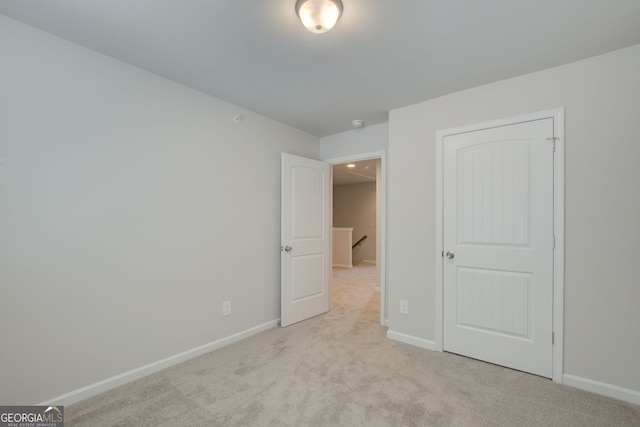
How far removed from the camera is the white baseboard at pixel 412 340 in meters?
2.60

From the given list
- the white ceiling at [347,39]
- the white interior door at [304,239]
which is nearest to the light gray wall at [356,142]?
the white interior door at [304,239]

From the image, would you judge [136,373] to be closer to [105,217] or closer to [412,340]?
[105,217]

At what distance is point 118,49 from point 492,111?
288 centimetres

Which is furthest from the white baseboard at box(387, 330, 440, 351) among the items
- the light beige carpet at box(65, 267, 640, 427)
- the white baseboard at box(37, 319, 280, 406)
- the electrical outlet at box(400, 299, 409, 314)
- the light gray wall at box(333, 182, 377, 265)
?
the light gray wall at box(333, 182, 377, 265)

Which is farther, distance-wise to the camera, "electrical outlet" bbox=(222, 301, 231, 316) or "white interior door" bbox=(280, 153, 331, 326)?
"white interior door" bbox=(280, 153, 331, 326)

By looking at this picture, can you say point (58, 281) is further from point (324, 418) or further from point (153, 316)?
point (324, 418)

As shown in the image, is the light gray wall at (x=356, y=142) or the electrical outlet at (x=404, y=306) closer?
the electrical outlet at (x=404, y=306)

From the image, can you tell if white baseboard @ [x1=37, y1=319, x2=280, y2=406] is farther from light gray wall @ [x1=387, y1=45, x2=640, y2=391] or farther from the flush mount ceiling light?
light gray wall @ [x1=387, y1=45, x2=640, y2=391]

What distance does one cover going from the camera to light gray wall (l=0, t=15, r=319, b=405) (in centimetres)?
165

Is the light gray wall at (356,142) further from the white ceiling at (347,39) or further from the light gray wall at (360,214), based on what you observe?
the light gray wall at (360,214)

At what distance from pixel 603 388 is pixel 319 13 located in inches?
118

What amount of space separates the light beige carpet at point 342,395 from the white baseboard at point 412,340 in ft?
0.23

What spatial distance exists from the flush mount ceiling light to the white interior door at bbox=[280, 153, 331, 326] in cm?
178

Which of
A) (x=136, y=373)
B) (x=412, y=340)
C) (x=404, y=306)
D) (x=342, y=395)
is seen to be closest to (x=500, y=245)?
(x=404, y=306)
